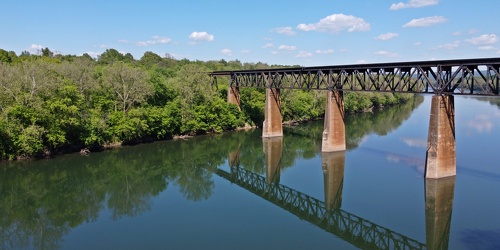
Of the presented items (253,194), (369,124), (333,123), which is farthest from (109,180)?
(369,124)

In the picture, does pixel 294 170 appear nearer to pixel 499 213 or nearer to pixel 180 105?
pixel 499 213

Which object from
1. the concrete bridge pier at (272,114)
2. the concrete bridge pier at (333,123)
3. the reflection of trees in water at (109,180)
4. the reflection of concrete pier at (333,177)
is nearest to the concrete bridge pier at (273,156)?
the reflection of trees in water at (109,180)

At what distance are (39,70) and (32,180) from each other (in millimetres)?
11792

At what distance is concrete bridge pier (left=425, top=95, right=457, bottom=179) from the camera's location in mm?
28250

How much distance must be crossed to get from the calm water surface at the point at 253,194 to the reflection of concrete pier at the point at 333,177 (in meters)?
0.09

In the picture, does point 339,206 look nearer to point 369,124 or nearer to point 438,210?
point 438,210

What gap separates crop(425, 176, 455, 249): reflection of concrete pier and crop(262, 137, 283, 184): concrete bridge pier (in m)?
12.3

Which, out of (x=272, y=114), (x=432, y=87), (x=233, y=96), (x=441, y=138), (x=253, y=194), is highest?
(x=432, y=87)

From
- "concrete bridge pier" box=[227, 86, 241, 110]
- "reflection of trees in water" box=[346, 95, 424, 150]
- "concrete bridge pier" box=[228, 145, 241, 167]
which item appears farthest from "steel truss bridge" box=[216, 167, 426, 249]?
"concrete bridge pier" box=[227, 86, 241, 110]

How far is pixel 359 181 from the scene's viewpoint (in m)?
30.9

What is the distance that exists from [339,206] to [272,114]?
26.8m

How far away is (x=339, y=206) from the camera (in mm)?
25938

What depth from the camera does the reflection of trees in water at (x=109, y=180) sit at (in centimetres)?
2376

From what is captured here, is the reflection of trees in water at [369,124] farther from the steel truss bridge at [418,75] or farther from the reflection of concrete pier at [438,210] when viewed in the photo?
the reflection of concrete pier at [438,210]
